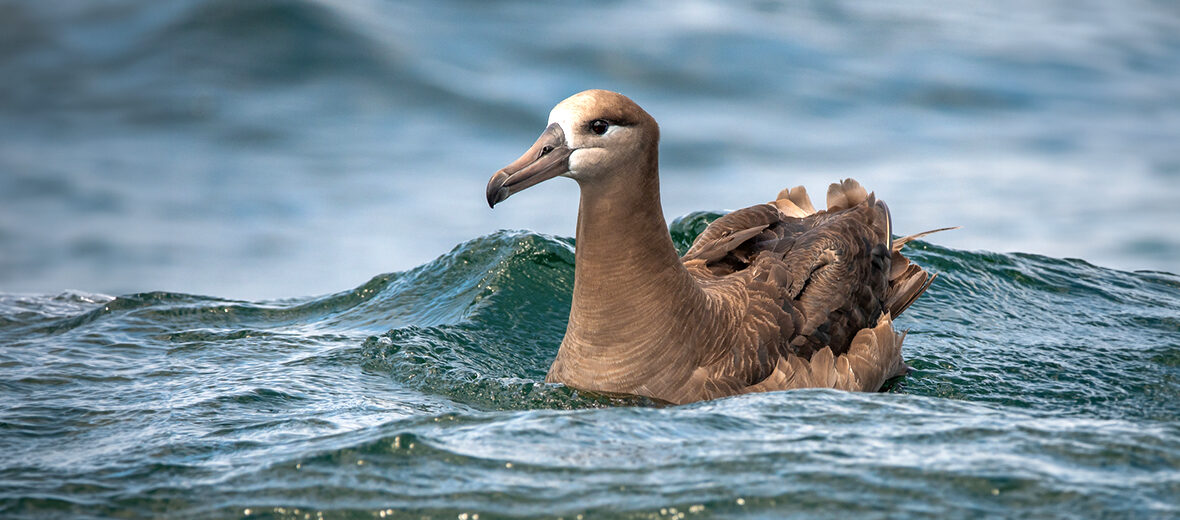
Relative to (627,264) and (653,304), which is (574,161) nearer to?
(627,264)

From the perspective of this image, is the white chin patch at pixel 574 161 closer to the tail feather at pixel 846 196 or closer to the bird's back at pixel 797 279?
the bird's back at pixel 797 279

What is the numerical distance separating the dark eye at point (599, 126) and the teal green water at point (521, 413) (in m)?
1.23

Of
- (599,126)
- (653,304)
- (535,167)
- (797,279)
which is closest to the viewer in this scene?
(535,167)

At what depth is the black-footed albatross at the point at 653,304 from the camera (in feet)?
17.7

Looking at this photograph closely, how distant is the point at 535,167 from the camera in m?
5.27

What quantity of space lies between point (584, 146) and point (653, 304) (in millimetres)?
798

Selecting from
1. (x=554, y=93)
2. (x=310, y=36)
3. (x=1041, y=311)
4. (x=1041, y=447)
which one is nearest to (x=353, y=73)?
(x=310, y=36)

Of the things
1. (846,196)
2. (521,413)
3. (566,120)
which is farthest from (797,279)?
(521,413)

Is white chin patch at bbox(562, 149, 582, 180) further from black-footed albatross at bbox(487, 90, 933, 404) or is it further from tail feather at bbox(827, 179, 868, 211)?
tail feather at bbox(827, 179, 868, 211)

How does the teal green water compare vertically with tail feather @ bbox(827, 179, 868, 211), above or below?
below

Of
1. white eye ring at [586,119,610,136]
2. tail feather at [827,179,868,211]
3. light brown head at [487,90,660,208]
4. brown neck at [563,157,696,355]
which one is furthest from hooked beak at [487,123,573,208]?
tail feather at [827,179,868,211]

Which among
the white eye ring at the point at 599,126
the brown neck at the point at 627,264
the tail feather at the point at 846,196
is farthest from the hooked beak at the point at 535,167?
the tail feather at the point at 846,196

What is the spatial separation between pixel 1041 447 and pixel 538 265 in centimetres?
425

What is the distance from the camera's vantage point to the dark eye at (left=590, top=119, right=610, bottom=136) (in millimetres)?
5371
